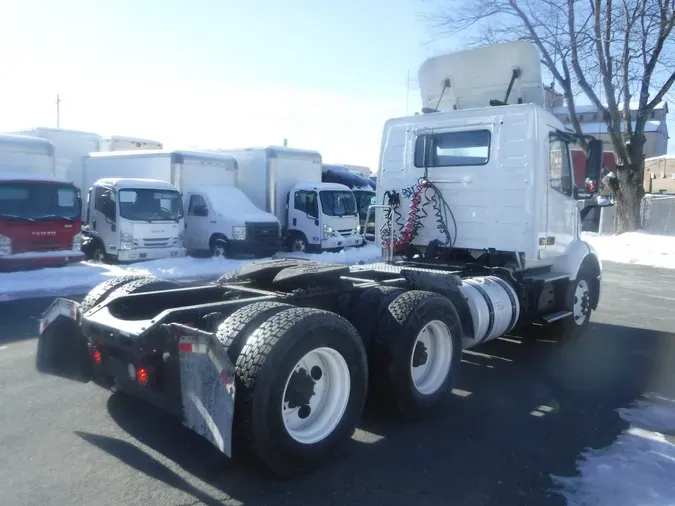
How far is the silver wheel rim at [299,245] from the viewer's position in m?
19.7

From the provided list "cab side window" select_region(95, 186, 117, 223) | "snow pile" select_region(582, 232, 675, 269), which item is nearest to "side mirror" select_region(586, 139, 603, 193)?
"cab side window" select_region(95, 186, 117, 223)

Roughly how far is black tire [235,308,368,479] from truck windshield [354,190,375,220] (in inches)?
812

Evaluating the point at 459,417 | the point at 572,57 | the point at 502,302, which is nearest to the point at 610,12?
the point at 572,57

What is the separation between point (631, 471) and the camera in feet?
14.0

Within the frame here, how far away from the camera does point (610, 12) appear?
75.3 ft

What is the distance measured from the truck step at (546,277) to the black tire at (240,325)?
4.26 m

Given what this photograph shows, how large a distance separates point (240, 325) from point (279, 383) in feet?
1.66

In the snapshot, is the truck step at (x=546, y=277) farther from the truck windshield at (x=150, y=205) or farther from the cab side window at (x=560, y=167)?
the truck windshield at (x=150, y=205)

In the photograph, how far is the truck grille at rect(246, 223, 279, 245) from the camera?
1750cm

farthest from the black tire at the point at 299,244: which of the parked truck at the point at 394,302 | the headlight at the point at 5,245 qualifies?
the parked truck at the point at 394,302

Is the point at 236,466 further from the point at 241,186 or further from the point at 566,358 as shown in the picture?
the point at 241,186

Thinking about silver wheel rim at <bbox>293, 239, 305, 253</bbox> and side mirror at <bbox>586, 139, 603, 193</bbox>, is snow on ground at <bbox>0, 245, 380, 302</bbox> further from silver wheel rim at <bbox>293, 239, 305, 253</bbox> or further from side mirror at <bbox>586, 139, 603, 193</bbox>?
side mirror at <bbox>586, 139, 603, 193</bbox>

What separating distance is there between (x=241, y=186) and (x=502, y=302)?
1454cm

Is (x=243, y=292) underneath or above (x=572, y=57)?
underneath
